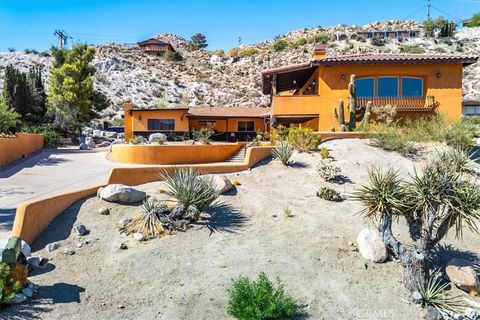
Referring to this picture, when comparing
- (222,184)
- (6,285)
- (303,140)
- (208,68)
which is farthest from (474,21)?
(6,285)

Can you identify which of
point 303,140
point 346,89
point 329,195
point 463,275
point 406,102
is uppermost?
point 346,89

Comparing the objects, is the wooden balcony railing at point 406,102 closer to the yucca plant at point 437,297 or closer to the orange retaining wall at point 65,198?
the orange retaining wall at point 65,198

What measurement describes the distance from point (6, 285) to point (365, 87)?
2288 cm

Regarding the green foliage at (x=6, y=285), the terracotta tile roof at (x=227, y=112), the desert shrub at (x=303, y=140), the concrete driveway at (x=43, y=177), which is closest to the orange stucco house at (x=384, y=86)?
the desert shrub at (x=303, y=140)

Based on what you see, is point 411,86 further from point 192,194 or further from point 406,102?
point 192,194

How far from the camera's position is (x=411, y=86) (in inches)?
1014

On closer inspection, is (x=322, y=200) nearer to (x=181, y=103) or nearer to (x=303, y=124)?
(x=303, y=124)

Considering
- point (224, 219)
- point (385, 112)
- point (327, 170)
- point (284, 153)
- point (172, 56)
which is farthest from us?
point (172, 56)

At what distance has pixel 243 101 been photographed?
67.0 meters

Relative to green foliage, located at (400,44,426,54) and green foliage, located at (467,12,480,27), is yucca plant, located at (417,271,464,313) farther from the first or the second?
green foliage, located at (467,12,480,27)

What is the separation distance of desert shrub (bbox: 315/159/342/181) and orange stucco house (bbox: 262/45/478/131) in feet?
29.5

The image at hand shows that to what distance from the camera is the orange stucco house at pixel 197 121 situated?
3609 centimetres

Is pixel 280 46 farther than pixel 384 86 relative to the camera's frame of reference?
Yes

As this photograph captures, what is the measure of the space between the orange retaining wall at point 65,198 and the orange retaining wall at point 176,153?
3323mm
